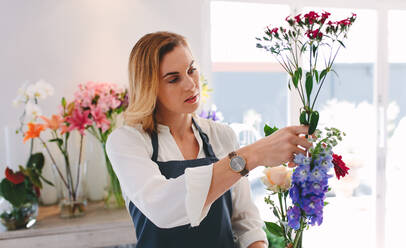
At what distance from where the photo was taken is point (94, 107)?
191cm

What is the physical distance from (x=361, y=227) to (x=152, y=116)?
2.58 metres

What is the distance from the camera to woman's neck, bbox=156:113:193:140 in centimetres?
128

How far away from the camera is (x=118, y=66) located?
2287 millimetres

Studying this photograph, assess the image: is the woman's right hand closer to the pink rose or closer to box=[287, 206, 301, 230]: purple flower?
the pink rose

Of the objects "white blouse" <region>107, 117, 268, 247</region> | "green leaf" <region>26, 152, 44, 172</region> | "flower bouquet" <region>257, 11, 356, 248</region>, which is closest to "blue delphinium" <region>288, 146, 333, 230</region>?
"flower bouquet" <region>257, 11, 356, 248</region>

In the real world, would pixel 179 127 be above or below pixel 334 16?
below

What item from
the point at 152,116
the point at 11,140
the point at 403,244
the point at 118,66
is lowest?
the point at 403,244

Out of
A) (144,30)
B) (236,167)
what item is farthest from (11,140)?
(236,167)

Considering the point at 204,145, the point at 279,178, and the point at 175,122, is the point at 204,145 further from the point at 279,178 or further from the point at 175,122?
the point at 279,178

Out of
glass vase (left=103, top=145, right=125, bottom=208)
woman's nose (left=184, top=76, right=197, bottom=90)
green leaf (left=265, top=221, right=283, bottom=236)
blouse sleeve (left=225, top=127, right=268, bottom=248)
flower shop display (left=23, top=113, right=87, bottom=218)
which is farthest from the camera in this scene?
glass vase (left=103, top=145, right=125, bottom=208)

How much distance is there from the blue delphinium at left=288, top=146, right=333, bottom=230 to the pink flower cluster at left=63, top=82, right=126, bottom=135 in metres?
1.38

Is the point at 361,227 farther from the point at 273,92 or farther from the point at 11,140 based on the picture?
the point at 11,140

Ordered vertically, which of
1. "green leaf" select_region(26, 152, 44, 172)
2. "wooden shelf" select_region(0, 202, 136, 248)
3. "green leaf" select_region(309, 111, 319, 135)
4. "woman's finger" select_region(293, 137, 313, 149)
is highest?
"green leaf" select_region(309, 111, 319, 135)

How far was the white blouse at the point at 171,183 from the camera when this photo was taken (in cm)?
86
